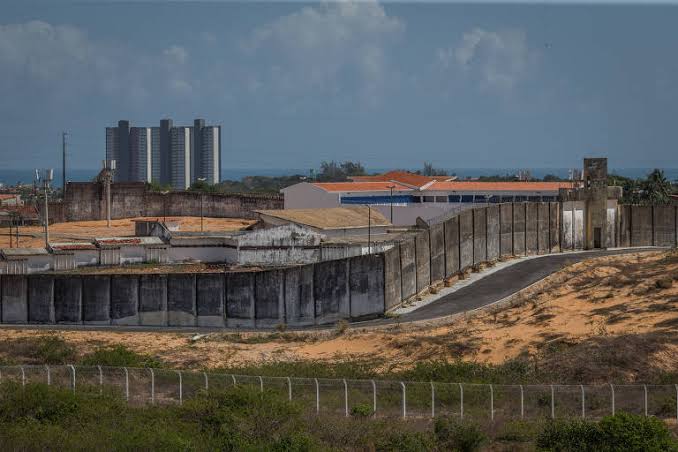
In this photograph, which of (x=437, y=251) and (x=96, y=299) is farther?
(x=437, y=251)

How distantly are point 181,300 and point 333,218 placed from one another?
78.9 ft

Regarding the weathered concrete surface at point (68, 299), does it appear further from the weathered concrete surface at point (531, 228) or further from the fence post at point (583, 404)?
the weathered concrete surface at point (531, 228)

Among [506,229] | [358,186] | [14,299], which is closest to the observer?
[14,299]

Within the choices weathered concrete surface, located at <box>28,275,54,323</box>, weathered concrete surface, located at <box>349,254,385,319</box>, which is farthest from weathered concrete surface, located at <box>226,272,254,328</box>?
weathered concrete surface, located at <box>28,275,54,323</box>

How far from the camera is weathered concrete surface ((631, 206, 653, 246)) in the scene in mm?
72438

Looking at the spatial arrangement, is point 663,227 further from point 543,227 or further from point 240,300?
point 240,300

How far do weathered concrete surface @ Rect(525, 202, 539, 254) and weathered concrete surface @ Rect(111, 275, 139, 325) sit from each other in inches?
1078

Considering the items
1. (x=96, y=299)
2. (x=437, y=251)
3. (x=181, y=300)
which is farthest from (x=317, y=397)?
(x=437, y=251)

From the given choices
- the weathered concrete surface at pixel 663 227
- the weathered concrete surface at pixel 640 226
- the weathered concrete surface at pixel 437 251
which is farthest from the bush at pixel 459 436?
the weathered concrete surface at pixel 663 227

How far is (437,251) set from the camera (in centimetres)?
5962

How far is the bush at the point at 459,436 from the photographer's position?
27406mm

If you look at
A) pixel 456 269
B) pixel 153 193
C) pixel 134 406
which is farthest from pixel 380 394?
pixel 153 193

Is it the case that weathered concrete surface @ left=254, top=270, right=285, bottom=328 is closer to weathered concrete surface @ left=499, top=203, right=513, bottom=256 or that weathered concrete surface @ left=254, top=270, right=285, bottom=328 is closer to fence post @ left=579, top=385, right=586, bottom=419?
weathered concrete surface @ left=499, top=203, right=513, bottom=256

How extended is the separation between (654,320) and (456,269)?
69.0 feet
